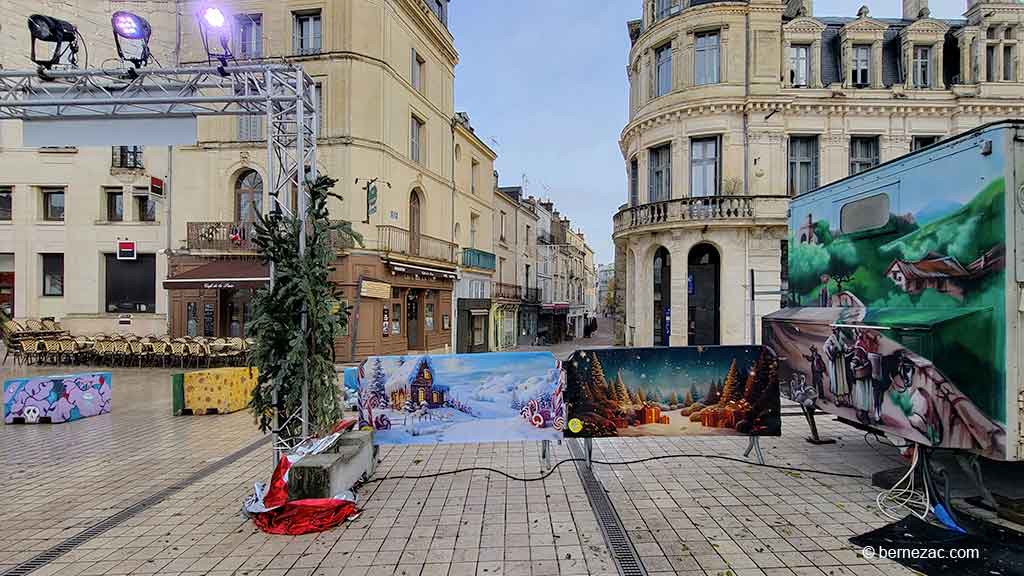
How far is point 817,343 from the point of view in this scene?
6465 millimetres

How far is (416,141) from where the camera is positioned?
22688 millimetres

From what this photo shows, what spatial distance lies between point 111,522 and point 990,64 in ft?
94.4

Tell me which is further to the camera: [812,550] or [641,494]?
[641,494]

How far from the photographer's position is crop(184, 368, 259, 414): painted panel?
10125mm

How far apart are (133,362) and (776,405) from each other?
20710mm

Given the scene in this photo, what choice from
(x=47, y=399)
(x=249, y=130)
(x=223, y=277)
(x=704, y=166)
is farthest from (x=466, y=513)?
(x=249, y=130)

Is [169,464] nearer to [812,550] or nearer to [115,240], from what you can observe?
[812,550]

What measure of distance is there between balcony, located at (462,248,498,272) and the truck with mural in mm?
21167

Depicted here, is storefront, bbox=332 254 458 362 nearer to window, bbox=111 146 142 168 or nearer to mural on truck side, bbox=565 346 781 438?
window, bbox=111 146 142 168

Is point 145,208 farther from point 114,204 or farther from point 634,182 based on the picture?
point 634,182

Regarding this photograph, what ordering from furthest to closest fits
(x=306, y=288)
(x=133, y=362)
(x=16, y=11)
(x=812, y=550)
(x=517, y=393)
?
(x=16, y=11) → (x=133, y=362) → (x=517, y=393) → (x=306, y=288) → (x=812, y=550)

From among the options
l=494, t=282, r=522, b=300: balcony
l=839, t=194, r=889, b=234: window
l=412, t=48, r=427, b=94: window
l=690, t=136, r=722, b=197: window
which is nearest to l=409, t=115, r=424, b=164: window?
l=412, t=48, r=427, b=94: window

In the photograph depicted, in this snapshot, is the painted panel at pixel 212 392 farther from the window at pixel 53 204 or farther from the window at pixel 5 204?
the window at pixel 5 204

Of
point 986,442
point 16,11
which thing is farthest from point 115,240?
point 986,442
